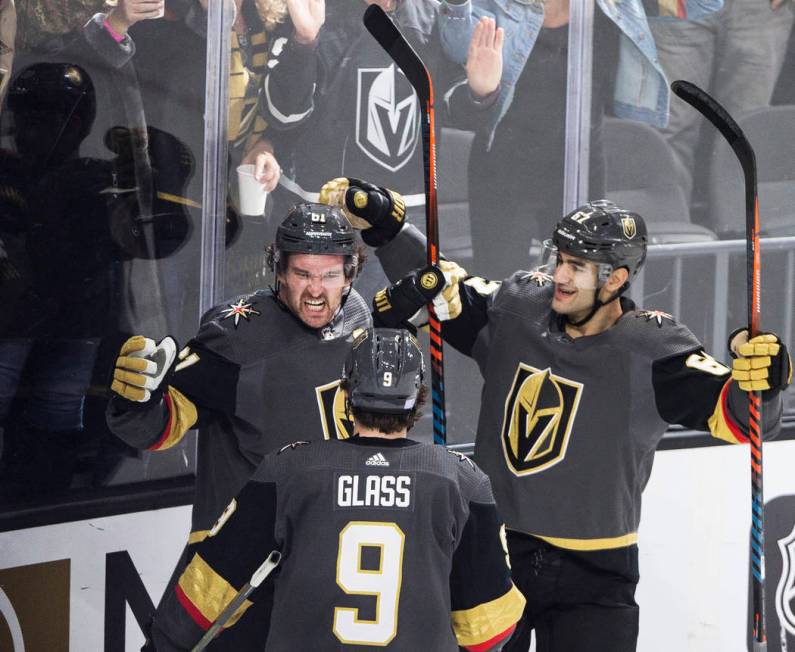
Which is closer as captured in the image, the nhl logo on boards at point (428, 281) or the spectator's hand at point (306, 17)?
the nhl logo on boards at point (428, 281)

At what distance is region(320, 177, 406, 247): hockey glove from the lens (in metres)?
3.05

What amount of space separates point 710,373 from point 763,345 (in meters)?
0.19

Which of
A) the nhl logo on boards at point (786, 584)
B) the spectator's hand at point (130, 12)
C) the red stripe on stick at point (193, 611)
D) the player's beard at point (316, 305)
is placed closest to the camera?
the red stripe on stick at point (193, 611)

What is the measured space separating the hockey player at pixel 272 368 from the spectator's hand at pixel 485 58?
1154 mm

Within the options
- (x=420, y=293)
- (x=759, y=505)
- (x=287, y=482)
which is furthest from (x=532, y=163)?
(x=287, y=482)

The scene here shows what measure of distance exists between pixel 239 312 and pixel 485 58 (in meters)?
1.40

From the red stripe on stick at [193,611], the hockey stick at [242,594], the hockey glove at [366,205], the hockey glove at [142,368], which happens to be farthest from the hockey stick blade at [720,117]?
the red stripe on stick at [193,611]

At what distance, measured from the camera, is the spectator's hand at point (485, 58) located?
384cm

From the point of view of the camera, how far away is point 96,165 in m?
3.30

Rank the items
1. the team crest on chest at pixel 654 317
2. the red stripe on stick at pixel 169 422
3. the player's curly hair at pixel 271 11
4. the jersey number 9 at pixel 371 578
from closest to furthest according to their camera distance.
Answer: the jersey number 9 at pixel 371 578
the red stripe on stick at pixel 169 422
the team crest on chest at pixel 654 317
the player's curly hair at pixel 271 11

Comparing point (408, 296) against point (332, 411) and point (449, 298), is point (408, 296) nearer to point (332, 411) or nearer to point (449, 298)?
point (449, 298)

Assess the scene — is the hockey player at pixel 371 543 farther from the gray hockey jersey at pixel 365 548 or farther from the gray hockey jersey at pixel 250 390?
the gray hockey jersey at pixel 250 390

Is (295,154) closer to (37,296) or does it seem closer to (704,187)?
(37,296)

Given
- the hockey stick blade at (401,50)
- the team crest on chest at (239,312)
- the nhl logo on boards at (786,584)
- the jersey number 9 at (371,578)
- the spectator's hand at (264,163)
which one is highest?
the hockey stick blade at (401,50)
